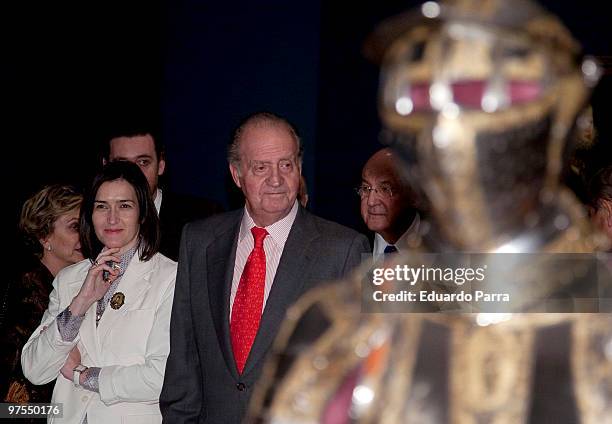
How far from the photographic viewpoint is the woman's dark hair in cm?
248

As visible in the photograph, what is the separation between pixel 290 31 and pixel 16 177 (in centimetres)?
123

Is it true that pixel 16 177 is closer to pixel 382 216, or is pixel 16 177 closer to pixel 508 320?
pixel 382 216

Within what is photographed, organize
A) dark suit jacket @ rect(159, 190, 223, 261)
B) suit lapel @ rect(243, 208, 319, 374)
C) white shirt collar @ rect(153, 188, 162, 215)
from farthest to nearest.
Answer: white shirt collar @ rect(153, 188, 162, 215), dark suit jacket @ rect(159, 190, 223, 261), suit lapel @ rect(243, 208, 319, 374)

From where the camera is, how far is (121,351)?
2365 millimetres

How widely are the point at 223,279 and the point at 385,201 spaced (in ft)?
1.99

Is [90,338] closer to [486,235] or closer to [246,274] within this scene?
[246,274]

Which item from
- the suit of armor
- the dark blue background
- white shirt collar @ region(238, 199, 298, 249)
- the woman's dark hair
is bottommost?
the suit of armor

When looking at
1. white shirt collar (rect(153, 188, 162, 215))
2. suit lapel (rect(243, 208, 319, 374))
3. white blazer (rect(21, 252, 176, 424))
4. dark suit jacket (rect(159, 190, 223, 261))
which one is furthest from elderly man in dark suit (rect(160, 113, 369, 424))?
white shirt collar (rect(153, 188, 162, 215))

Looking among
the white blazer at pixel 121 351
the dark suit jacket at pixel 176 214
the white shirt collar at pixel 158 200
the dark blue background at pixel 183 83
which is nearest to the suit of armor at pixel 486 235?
the white blazer at pixel 121 351

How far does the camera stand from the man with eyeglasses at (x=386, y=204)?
→ 247 centimetres

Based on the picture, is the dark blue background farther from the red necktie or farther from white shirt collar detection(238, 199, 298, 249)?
the red necktie

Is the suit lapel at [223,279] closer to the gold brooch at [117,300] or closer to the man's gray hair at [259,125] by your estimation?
the man's gray hair at [259,125]

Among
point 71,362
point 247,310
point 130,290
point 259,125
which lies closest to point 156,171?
point 130,290

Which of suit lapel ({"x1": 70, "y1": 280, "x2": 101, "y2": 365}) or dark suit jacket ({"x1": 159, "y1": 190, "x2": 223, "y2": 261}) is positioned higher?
dark suit jacket ({"x1": 159, "y1": 190, "x2": 223, "y2": 261})
